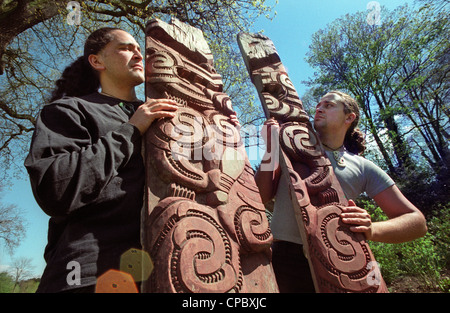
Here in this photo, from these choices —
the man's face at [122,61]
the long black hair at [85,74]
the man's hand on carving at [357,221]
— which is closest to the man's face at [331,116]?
the man's hand on carving at [357,221]

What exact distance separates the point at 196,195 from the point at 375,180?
1.35m

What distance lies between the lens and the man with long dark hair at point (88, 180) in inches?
45.3

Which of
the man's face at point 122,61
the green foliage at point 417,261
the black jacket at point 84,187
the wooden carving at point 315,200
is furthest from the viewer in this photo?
the green foliage at point 417,261

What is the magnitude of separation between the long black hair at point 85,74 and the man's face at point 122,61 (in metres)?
0.06

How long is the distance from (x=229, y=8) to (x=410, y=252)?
6370 mm

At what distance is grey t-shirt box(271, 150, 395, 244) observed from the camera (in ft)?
6.33

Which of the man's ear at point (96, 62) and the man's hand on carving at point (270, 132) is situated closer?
the man's ear at point (96, 62)

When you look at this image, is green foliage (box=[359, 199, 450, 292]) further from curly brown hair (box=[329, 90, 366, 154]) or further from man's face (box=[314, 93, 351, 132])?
man's face (box=[314, 93, 351, 132])

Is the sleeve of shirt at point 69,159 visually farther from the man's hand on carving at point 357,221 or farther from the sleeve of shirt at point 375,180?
the sleeve of shirt at point 375,180

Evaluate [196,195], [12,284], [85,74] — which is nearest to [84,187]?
[196,195]

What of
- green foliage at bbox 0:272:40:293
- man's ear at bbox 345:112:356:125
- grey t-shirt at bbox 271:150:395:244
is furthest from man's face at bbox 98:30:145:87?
green foliage at bbox 0:272:40:293

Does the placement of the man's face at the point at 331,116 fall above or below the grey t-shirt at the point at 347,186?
above

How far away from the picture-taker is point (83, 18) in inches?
231

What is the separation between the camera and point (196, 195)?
1.47 metres
